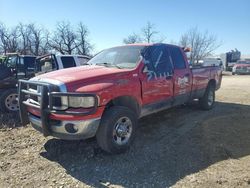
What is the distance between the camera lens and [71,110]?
359cm

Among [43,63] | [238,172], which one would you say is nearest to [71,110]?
[238,172]

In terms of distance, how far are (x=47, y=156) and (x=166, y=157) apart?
2083mm

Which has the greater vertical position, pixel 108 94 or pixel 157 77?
pixel 157 77

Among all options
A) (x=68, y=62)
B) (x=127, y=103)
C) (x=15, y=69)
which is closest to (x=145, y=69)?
(x=127, y=103)

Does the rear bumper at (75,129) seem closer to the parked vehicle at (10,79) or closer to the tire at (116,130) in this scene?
the tire at (116,130)

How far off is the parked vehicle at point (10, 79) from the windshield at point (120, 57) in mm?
3222

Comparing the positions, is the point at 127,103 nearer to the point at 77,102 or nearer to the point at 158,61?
the point at 77,102

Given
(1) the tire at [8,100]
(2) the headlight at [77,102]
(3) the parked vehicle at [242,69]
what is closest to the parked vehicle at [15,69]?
(1) the tire at [8,100]

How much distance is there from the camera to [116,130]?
4.06m

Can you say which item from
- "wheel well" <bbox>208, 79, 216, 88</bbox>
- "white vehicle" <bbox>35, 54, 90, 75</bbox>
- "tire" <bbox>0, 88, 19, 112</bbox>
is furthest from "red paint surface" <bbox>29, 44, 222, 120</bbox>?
"white vehicle" <bbox>35, 54, 90, 75</bbox>

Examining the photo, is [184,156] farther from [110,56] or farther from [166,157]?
[110,56]

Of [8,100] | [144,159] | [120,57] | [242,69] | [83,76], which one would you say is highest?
[120,57]

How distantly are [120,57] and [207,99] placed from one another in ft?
11.5

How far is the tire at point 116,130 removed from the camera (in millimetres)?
3840
